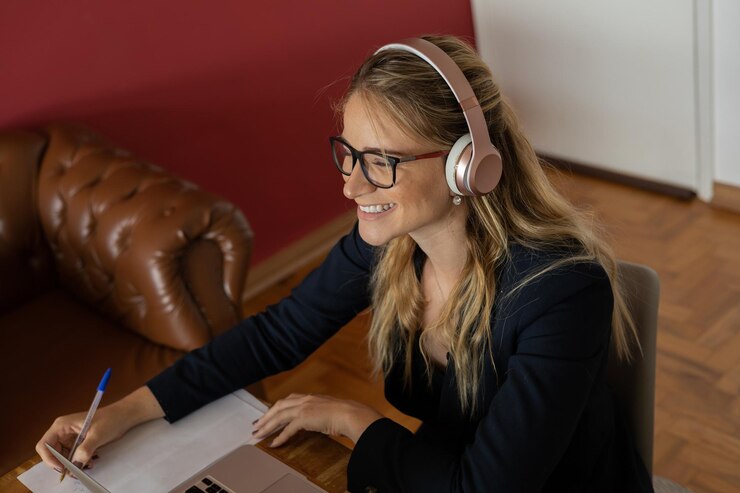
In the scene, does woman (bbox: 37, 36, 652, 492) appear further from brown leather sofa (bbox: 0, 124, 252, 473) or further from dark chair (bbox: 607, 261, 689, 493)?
brown leather sofa (bbox: 0, 124, 252, 473)

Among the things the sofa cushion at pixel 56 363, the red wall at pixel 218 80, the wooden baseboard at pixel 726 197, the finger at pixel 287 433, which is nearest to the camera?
the finger at pixel 287 433

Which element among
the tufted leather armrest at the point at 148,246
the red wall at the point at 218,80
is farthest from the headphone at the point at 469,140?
the red wall at the point at 218,80

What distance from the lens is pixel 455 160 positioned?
1340 mm

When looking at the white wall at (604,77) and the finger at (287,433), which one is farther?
the white wall at (604,77)

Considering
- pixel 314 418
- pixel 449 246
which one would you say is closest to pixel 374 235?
pixel 449 246

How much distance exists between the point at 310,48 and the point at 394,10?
47 cm

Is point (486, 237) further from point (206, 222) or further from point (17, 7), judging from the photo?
point (17, 7)

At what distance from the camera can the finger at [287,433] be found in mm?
1368

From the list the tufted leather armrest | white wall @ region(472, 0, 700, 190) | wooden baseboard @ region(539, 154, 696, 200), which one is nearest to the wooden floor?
wooden baseboard @ region(539, 154, 696, 200)

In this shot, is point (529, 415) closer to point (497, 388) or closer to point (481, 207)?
point (497, 388)

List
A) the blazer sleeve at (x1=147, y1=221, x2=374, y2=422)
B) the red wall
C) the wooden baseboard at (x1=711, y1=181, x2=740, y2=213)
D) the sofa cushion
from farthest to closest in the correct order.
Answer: the wooden baseboard at (x1=711, y1=181, x2=740, y2=213) → the red wall → the sofa cushion → the blazer sleeve at (x1=147, y1=221, x2=374, y2=422)

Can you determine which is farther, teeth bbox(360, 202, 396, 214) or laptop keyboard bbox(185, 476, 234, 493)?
teeth bbox(360, 202, 396, 214)

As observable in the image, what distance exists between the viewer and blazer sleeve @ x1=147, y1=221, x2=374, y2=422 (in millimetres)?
1623

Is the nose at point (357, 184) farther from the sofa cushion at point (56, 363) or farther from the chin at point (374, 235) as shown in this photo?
the sofa cushion at point (56, 363)
